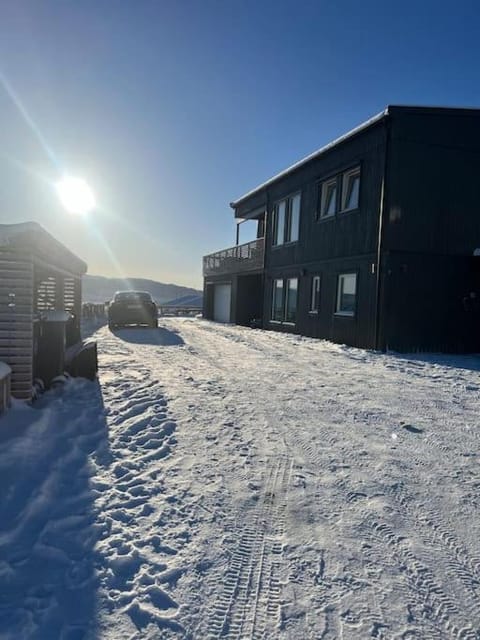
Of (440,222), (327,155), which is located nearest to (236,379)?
(440,222)

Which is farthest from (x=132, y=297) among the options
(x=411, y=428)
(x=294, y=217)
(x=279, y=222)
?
(x=411, y=428)

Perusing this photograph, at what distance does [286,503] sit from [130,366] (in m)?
5.82

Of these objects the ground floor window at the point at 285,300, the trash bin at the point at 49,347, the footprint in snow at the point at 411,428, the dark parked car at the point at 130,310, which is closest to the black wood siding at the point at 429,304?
the ground floor window at the point at 285,300

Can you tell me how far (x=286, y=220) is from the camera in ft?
55.1

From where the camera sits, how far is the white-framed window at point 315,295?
1425 centimetres

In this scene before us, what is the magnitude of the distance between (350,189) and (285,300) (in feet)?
17.2

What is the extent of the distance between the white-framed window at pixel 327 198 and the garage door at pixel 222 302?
10065 millimetres

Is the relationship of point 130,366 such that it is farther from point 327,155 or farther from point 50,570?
point 327,155

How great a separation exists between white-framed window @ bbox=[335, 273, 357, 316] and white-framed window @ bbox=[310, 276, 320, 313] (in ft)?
3.83

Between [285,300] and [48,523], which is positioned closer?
[48,523]

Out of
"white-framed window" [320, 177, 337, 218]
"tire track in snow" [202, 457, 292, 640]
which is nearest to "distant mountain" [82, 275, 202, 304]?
"white-framed window" [320, 177, 337, 218]

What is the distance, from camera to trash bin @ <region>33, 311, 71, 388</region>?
19.5 ft

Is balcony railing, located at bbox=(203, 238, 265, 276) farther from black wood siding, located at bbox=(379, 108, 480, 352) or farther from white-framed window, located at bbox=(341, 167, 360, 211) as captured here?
black wood siding, located at bbox=(379, 108, 480, 352)

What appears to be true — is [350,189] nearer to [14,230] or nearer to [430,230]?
[430,230]
